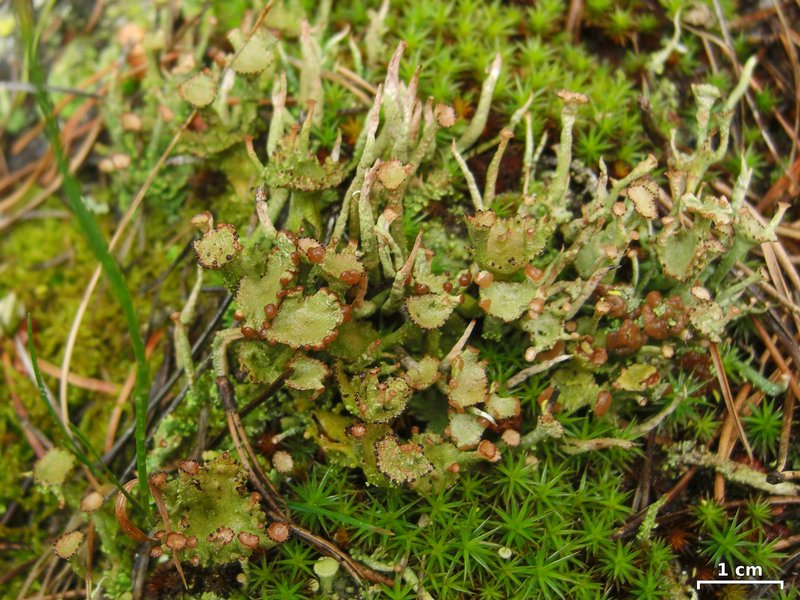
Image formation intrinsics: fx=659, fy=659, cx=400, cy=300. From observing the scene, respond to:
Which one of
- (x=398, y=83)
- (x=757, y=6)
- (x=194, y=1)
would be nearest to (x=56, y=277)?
(x=194, y=1)

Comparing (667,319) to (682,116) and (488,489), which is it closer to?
(488,489)

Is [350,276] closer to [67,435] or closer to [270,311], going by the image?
[270,311]

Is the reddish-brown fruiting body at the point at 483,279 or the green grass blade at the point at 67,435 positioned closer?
the green grass blade at the point at 67,435

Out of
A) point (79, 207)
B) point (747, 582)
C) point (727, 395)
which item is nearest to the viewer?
point (79, 207)

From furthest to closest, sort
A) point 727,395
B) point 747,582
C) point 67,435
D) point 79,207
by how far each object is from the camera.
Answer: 1. point 727,395
2. point 747,582
3. point 67,435
4. point 79,207

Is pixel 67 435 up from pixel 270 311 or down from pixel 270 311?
down

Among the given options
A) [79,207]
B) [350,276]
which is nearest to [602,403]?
[350,276]

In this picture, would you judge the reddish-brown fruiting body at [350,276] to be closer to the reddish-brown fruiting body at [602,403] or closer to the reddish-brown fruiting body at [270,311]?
Answer: the reddish-brown fruiting body at [270,311]

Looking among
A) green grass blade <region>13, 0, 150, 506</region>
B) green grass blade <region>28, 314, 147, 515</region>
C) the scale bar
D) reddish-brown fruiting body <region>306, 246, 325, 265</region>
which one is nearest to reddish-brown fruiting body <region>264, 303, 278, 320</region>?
reddish-brown fruiting body <region>306, 246, 325, 265</region>

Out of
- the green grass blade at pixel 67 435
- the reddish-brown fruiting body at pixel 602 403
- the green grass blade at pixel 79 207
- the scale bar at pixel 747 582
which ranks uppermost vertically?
the green grass blade at pixel 79 207

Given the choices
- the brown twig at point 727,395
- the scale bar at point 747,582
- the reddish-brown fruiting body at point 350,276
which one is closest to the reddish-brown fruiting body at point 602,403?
the brown twig at point 727,395

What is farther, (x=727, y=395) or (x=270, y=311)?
(x=727, y=395)
